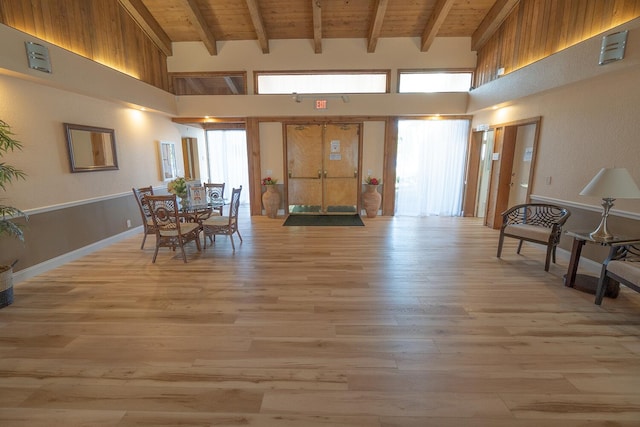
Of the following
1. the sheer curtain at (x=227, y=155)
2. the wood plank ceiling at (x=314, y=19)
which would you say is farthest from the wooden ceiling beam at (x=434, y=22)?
the sheer curtain at (x=227, y=155)

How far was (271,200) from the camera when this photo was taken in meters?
6.73

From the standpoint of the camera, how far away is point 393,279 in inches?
134

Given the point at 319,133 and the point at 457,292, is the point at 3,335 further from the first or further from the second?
the point at 319,133

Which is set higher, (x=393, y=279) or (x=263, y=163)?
(x=263, y=163)

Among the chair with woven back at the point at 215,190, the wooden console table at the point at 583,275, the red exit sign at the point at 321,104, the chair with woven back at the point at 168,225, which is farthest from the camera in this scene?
the red exit sign at the point at 321,104

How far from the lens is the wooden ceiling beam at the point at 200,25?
5.27 metres

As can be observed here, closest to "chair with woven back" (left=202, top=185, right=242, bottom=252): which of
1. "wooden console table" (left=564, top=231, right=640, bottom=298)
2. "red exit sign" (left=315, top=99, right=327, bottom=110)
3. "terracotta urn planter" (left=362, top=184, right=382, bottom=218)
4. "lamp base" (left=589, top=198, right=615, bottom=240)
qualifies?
"red exit sign" (left=315, top=99, right=327, bottom=110)

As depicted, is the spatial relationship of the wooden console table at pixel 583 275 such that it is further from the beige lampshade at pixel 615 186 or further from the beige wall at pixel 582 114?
the beige wall at pixel 582 114

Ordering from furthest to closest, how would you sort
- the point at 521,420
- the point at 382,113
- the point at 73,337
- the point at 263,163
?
the point at 263,163, the point at 382,113, the point at 73,337, the point at 521,420

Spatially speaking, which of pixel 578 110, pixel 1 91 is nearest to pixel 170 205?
pixel 1 91

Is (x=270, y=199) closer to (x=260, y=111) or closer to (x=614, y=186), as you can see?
(x=260, y=111)

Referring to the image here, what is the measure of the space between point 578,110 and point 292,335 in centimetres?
462

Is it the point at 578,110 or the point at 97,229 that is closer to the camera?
the point at 578,110

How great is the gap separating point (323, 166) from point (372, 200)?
1.44m
